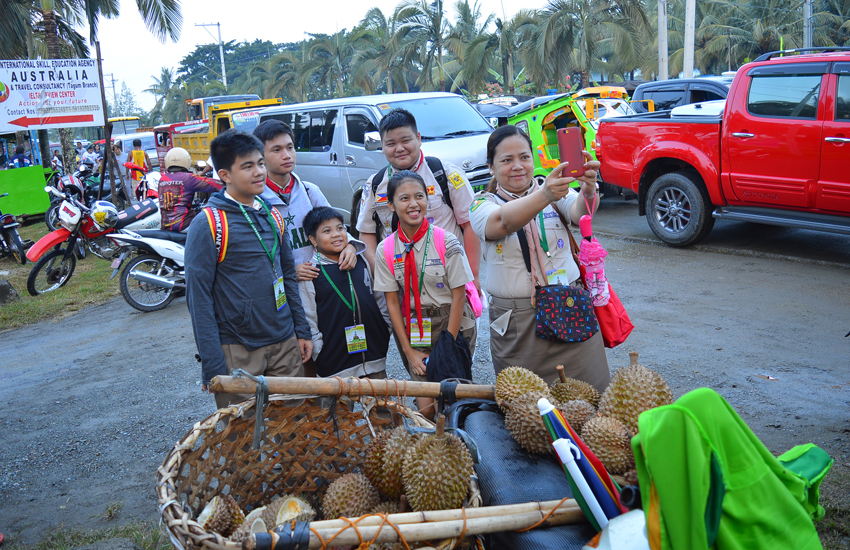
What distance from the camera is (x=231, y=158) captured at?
2.93 m

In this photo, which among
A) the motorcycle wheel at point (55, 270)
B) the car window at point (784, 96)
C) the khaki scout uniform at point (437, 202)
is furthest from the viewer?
the motorcycle wheel at point (55, 270)

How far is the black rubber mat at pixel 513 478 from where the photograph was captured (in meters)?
1.70

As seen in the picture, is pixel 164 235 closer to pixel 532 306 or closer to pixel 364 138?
pixel 364 138

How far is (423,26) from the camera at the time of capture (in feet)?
91.7

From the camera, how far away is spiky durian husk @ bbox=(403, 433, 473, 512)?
1.87 meters

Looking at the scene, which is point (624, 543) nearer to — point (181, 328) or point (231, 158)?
point (231, 158)

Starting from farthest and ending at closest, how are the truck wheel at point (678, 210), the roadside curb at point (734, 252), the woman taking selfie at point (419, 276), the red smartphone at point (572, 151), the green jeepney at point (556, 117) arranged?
the green jeepney at point (556, 117) < the truck wheel at point (678, 210) < the roadside curb at point (734, 252) < the woman taking selfie at point (419, 276) < the red smartphone at point (572, 151)

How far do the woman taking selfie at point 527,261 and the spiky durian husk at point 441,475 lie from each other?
3.38 feet

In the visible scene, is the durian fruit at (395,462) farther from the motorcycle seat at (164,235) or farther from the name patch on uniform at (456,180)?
the motorcycle seat at (164,235)

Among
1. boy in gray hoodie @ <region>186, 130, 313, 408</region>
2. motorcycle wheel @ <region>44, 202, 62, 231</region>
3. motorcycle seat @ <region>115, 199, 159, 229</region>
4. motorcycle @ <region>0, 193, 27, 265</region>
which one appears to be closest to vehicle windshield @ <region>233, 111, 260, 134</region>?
motorcycle seat @ <region>115, 199, 159, 229</region>

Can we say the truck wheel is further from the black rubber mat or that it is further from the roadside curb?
the black rubber mat

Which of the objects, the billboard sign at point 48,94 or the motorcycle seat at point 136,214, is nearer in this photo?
the motorcycle seat at point 136,214

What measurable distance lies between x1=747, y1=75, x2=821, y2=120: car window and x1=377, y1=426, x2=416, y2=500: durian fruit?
20.4 feet

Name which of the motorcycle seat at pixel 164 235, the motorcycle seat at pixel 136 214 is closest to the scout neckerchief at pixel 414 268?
the motorcycle seat at pixel 164 235
